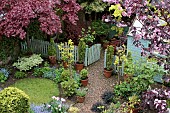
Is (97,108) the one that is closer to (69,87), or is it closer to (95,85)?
(69,87)

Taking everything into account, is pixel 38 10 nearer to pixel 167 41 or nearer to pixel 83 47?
pixel 83 47

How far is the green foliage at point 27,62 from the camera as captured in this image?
14.3 metres

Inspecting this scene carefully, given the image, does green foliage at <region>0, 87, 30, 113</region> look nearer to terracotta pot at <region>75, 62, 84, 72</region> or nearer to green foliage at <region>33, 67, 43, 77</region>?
green foliage at <region>33, 67, 43, 77</region>

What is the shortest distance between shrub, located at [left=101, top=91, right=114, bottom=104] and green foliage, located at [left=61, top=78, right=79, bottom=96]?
1142 millimetres

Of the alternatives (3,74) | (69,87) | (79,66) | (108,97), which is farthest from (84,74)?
(3,74)

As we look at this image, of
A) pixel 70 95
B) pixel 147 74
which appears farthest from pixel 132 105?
pixel 70 95

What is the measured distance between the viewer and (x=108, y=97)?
41.8ft

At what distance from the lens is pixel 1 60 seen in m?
14.9

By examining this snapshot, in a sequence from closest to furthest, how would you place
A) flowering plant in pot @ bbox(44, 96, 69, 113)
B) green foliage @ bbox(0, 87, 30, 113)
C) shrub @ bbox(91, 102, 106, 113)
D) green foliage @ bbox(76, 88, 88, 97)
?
green foliage @ bbox(0, 87, 30, 113) < flowering plant in pot @ bbox(44, 96, 69, 113) < shrub @ bbox(91, 102, 106, 113) < green foliage @ bbox(76, 88, 88, 97)

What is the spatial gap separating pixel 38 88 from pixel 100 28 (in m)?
5.33

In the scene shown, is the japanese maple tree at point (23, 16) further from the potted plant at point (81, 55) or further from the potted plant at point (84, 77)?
the potted plant at point (84, 77)

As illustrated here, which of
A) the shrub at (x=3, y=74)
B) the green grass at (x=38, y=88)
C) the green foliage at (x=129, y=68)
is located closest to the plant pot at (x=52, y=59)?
the green grass at (x=38, y=88)

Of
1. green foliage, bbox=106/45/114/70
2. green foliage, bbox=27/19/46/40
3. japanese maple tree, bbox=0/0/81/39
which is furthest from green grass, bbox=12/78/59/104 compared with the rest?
green foliage, bbox=106/45/114/70

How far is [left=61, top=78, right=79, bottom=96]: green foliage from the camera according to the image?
12.7 m
